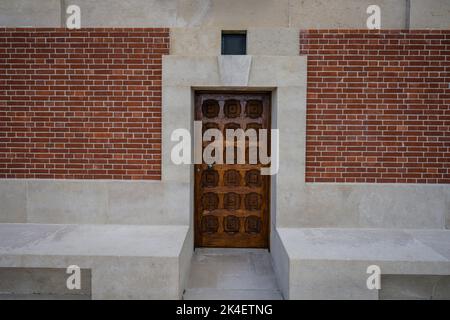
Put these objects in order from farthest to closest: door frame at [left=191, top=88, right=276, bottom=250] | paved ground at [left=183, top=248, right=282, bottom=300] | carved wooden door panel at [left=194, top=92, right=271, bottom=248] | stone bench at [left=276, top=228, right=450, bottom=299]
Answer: carved wooden door panel at [left=194, top=92, right=271, bottom=248]
door frame at [left=191, top=88, right=276, bottom=250]
paved ground at [left=183, top=248, right=282, bottom=300]
stone bench at [left=276, top=228, right=450, bottom=299]

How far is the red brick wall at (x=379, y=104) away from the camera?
14.3 feet

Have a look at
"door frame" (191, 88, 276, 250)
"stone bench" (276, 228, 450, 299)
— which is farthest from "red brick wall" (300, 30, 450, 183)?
"stone bench" (276, 228, 450, 299)

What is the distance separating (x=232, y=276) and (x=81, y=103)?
10.7 feet

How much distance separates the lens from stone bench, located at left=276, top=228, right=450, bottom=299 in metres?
3.26

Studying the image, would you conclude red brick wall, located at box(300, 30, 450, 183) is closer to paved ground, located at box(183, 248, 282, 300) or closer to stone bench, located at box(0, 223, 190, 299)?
paved ground, located at box(183, 248, 282, 300)

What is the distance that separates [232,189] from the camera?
4.90 m

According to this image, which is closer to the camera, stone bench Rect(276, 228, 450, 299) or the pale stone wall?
stone bench Rect(276, 228, 450, 299)

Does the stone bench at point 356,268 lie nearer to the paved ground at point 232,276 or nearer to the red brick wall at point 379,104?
the paved ground at point 232,276

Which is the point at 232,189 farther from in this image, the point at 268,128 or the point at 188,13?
the point at 188,13

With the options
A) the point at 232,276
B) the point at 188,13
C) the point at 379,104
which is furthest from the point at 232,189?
the point at 188,13

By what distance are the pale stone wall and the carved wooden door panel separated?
1120 mm

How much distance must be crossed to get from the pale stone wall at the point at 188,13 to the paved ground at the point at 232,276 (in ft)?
11.3

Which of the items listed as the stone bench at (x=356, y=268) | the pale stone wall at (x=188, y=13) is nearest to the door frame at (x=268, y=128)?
the pale stone wall at (x=188, y=13)
